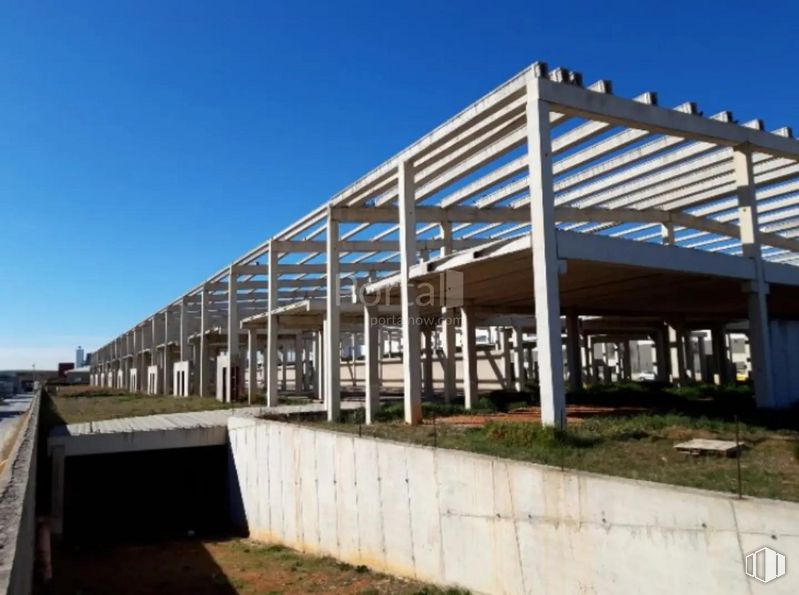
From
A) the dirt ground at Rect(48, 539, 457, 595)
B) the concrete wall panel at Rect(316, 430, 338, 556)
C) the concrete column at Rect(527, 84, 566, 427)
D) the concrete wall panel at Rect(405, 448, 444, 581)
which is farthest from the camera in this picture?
the concrete wall panel at Rect(316, 430, 338, 556)

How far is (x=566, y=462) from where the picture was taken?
885 cm

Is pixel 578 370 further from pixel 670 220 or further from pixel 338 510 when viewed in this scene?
pixel 338 510

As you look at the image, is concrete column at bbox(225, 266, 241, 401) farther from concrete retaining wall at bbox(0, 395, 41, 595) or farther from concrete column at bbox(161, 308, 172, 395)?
concrete column at bbox(161, 308, 172, 395)

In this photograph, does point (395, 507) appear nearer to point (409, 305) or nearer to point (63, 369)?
point (409, 305)

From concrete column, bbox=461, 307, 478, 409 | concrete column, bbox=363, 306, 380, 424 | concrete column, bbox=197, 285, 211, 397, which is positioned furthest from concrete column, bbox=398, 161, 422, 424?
concrete column, bbox=197, 285, 211, 397

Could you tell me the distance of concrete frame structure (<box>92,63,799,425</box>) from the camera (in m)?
12.6

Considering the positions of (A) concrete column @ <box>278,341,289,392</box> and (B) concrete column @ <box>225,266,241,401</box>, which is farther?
(A) concrete column @ <box>278,341,289,392</box>

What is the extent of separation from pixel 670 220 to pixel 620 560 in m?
17.5

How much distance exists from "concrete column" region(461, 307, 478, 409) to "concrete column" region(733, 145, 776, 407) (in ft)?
26.4

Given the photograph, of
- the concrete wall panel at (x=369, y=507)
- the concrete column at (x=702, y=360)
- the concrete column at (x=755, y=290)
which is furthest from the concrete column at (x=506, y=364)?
the concrete wall panel at (x=369, y=507)

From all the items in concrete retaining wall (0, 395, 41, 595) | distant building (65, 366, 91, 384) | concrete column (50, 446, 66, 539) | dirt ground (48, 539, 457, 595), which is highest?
distant building (65, 366, 91, 384)

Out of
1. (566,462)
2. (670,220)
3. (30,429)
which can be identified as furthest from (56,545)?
(670,220)

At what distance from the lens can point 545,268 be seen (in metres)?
11.8

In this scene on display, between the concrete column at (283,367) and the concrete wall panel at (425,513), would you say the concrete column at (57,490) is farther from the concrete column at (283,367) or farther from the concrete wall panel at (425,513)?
the concrete column at (283,367)
